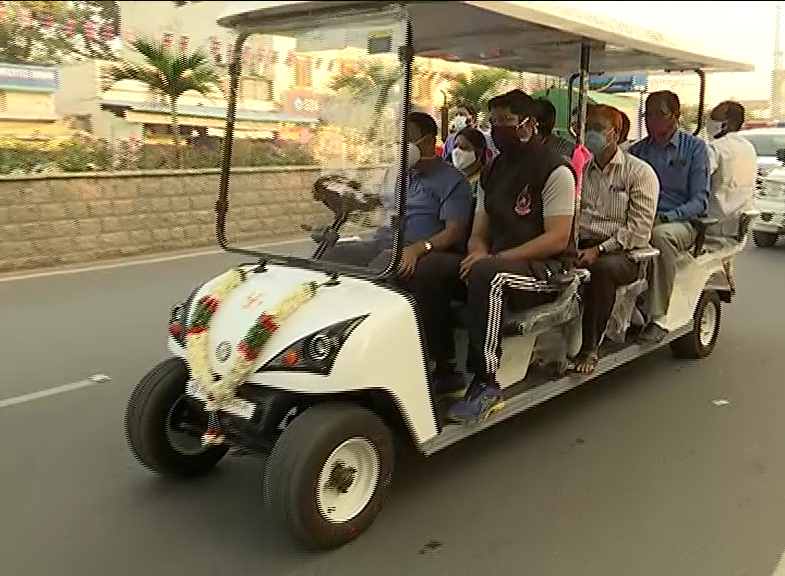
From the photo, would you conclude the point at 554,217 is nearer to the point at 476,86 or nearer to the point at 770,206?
the point at 476,86

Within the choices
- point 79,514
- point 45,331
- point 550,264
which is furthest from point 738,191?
point 45,331

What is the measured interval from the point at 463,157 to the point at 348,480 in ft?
10.2

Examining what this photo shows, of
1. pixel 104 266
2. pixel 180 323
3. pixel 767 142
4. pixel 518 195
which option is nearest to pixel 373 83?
pixel 518 195

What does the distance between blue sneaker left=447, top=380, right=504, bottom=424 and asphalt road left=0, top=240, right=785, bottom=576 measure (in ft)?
1.14

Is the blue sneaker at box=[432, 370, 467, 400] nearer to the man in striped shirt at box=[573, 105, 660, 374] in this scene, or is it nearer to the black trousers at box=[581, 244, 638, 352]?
the black trousers at box=[581, 244, 638, 352]

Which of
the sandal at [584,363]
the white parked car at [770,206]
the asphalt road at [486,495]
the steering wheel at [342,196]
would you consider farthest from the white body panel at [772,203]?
the steering wheel at [342,196]

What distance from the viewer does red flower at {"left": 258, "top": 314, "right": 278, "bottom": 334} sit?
3240mm

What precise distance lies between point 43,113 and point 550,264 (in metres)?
9.35

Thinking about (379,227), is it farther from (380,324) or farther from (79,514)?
(79,514)

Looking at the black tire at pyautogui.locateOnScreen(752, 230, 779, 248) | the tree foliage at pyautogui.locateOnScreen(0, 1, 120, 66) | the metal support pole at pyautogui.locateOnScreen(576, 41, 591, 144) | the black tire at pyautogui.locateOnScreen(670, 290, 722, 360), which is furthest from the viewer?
the black tire at pyautogui.locateOnScreen(752, 230, 779, 248)

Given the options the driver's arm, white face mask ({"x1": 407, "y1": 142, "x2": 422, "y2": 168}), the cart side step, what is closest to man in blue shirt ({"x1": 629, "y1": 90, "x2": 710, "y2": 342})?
the cart side step

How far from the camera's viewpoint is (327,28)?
3.55 metres

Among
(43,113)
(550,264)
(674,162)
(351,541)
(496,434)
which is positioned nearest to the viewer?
(351,541)

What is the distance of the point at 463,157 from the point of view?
5730mm
